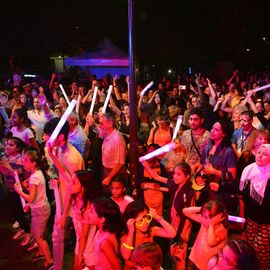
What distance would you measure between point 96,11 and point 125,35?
3.25m

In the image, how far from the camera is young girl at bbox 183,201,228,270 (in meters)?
4.11

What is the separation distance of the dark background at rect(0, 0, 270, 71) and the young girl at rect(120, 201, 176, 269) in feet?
83.8

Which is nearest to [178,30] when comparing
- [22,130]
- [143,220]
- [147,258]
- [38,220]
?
[22,130]

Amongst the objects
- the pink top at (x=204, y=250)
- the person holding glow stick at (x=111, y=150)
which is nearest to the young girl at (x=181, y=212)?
the pink top at (x=204, y=250)

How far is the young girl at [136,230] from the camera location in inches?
165

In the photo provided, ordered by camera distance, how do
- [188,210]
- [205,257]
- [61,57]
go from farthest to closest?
[61,57]
[188,210]
[205,257]

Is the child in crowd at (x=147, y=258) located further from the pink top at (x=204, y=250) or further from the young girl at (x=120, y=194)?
the young girl at (x=120, y=194)

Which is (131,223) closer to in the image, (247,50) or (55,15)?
(55,15)

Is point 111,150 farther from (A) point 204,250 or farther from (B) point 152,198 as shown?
(A) point 204,250

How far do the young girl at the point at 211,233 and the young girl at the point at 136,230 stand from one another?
326 millimetres

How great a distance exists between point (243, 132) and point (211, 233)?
2.57 m

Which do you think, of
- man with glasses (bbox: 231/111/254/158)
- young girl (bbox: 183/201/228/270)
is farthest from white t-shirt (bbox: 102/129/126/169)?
young girl (bbox: 183/201/228/270)

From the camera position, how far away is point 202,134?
19.4 feet

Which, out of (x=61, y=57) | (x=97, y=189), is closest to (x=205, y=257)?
(x=97, y=189)
